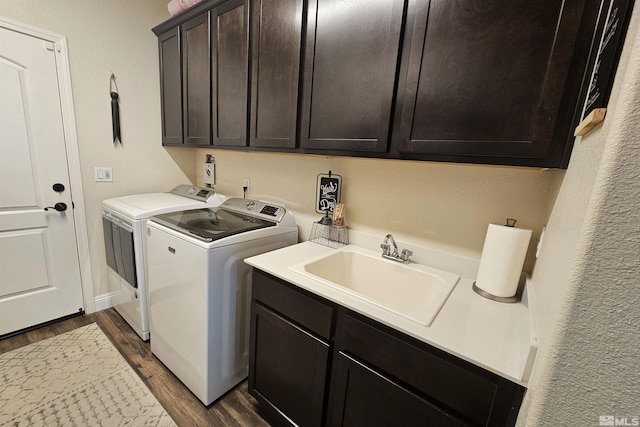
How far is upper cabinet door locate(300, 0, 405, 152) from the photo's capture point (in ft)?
3.50

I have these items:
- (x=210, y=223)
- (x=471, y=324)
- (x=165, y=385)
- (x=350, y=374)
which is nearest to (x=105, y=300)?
(x=165, y=385)

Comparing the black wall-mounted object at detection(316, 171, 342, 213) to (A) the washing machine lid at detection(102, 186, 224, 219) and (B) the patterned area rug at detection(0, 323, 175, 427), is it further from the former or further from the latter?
(B) the patterned area rug at detection(0, 323, 175, 427)

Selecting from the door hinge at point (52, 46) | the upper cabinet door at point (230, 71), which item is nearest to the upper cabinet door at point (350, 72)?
the upper cabinet door at point (230, 71)

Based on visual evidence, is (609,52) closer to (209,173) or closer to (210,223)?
(210,223)

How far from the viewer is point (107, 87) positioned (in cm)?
209

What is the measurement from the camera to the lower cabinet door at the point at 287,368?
Answer: 1.11 meters

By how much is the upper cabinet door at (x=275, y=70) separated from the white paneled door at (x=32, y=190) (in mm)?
1548

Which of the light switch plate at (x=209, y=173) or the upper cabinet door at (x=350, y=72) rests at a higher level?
the upper cabinet door at (x=350, y=72)

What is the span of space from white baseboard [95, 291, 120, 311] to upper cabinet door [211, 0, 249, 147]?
1702 millimetres

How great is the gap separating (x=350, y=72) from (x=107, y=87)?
206 cm

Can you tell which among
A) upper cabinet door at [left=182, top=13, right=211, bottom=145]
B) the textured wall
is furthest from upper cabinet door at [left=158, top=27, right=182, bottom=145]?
the textured wall

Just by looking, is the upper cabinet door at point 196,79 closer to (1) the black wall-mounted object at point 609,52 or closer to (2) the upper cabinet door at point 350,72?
(2) the upper cabinet door at point 350,72

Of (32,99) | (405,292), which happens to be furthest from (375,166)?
(32,99)

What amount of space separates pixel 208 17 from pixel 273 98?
845 mm
